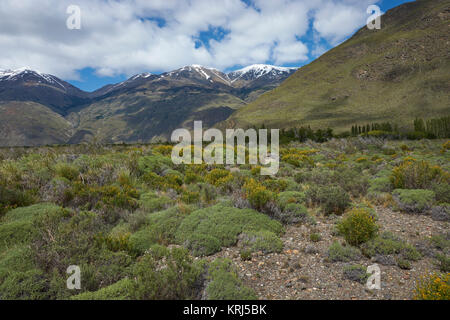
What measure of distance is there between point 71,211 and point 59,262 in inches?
85.6

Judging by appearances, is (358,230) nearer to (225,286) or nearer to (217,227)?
(217,227)

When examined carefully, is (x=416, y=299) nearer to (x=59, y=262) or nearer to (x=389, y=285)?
(x=389, y=285)

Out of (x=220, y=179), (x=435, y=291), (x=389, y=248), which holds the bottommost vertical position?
(x=435, y=291)

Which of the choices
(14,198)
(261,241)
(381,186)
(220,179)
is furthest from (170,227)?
(381,186)

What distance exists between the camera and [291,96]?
408 ft

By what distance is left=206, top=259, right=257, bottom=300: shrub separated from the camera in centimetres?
332

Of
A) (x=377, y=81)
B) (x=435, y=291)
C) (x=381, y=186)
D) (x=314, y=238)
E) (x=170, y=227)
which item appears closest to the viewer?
(x=435, y=291)

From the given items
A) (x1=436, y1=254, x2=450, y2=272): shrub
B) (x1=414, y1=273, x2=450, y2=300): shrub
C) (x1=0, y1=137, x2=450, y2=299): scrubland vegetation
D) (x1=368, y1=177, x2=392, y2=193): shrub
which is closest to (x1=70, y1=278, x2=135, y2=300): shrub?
(x1=0, y1=137, x2=450, y2=299): scrubland vegetation

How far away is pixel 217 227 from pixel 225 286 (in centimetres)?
185

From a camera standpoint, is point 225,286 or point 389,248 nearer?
point 225,286

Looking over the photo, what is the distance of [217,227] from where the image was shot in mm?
5227

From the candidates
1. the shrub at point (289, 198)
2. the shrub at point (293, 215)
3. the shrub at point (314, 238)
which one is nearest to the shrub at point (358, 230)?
the shrub at point (314, 238)
